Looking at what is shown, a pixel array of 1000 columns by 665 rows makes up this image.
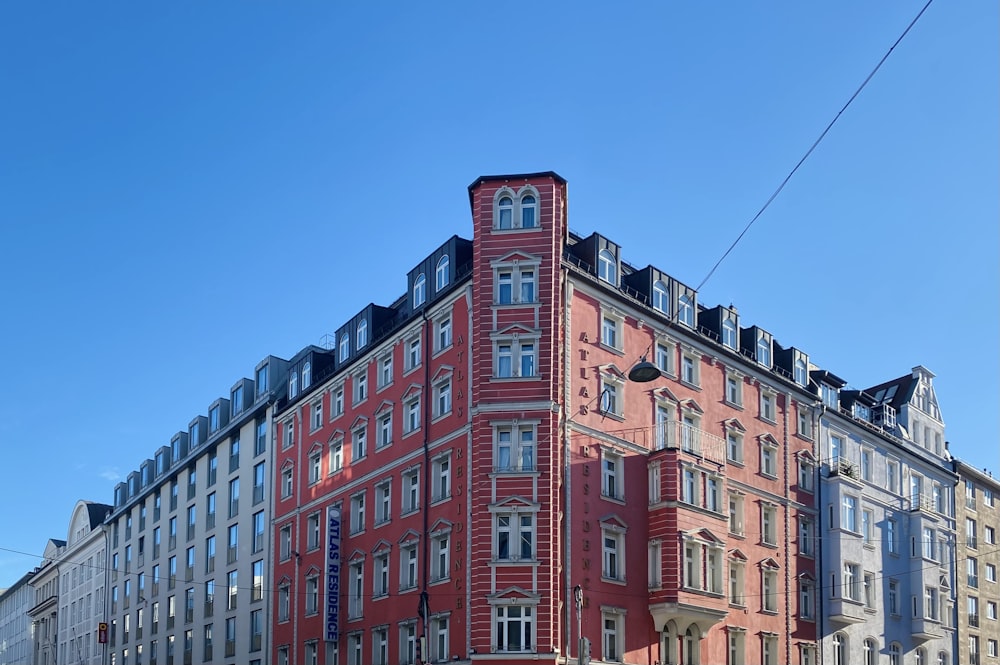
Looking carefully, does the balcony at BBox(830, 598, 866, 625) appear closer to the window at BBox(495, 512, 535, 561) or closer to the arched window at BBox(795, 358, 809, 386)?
the arched window at BBox(795, 358, 809, 386)

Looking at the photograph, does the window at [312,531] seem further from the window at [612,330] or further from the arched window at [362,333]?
the window at [612,330]

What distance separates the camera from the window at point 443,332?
49931mm

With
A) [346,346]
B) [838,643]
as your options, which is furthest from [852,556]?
[346,346]

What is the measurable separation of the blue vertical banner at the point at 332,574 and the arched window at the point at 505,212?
672 inches

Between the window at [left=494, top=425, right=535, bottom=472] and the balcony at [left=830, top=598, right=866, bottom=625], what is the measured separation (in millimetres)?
21202

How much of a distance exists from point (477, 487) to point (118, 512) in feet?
187

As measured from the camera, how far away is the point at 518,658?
42969 mm

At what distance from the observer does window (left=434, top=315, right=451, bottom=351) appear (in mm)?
49931

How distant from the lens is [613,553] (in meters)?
46.9

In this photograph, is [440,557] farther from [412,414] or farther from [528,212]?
[528,212]

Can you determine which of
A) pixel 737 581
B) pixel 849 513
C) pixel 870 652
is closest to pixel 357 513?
pixel 737 581

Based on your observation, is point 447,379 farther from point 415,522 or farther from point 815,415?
point 815,415

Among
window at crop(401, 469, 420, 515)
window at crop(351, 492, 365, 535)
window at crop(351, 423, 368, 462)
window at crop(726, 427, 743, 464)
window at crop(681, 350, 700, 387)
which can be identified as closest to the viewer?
window at crop(401, 469, 420, 515)

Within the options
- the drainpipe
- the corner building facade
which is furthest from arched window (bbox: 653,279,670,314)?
the drainpipe
